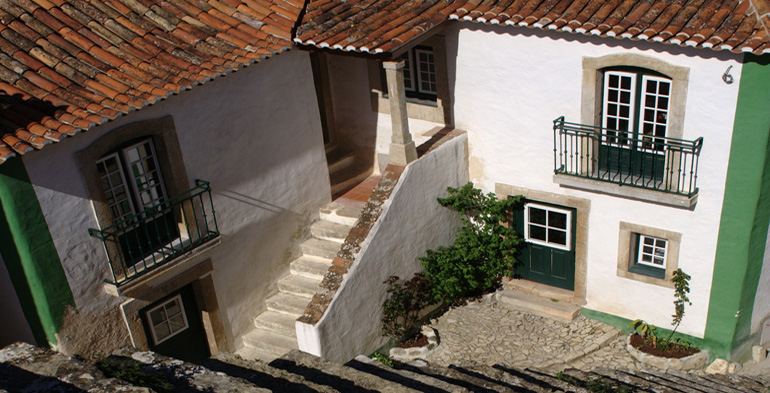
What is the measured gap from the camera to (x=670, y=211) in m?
12.8

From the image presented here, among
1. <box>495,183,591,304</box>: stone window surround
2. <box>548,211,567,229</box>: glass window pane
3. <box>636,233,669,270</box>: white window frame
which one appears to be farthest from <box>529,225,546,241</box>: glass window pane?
<box>636,233,669,270</box>: white window frame

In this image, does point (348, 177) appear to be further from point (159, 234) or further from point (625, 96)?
point (625, 96)

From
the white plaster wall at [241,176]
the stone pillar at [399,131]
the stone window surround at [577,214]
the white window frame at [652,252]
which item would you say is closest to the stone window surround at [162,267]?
the white plaster wall at [241,176]

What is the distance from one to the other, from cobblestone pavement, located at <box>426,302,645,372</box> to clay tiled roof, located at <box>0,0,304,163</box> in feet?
18.7

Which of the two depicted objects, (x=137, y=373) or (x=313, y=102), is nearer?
(x=137, y=373)

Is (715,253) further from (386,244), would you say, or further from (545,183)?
(386,244)

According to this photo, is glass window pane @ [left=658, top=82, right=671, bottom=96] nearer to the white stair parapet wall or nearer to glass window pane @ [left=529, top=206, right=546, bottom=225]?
glass window pane @ [left=529, top=206, right=546, bottom=225]

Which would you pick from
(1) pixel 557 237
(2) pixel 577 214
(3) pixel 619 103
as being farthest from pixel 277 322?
(3) pixel 619 103

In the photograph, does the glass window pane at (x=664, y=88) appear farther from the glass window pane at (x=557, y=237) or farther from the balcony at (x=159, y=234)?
the balcony at (x=159, y=234)

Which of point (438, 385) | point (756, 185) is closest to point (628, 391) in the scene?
point (438, 385)

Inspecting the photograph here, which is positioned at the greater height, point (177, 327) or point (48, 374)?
point (48, 374)

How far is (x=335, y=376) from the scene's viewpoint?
22.2 feet

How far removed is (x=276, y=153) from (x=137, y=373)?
8.25m

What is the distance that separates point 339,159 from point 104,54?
19.3ft
